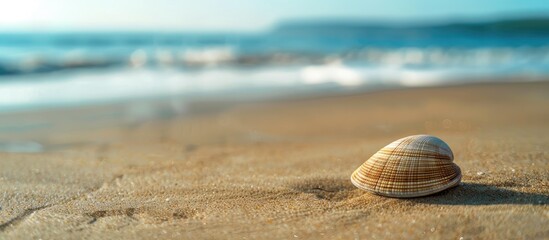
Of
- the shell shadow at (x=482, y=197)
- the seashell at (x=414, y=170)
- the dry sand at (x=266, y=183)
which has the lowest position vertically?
the dry sand at (x=266, y=183)

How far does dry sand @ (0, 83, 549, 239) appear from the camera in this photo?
216 cm

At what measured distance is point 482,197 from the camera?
239cm

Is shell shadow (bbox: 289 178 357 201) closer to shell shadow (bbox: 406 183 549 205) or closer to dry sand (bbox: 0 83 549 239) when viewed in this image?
dry sand (bbox: 0 83 549 239)

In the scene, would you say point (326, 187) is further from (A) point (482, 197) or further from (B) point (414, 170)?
(A) point (482, 197)

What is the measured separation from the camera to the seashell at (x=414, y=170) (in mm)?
2311

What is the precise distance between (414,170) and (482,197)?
1.30 ft

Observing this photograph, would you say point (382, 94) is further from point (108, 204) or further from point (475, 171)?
point (108, 204)

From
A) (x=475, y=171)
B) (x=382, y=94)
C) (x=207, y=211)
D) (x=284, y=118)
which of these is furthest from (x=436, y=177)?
(x=382, y=94)

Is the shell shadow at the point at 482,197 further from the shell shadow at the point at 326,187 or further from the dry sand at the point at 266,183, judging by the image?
the shell shadow at the point at 326,187

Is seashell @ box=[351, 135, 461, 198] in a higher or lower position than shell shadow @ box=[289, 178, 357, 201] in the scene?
higher

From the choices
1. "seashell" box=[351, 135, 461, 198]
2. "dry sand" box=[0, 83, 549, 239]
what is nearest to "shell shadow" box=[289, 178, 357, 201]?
"dry sand" box=[0, 83, 549, 239]

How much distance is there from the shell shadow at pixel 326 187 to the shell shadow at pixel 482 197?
1.27 ft

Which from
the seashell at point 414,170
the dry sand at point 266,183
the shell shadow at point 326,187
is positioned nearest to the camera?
the dry sand at point 266,183

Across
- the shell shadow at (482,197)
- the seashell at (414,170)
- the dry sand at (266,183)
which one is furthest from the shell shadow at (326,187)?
the shell shadow at (482,197)
